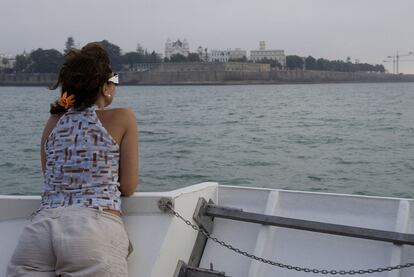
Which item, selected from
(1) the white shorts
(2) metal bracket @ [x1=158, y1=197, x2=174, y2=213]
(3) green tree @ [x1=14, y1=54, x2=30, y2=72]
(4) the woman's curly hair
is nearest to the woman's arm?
(4) the woman's curly hair

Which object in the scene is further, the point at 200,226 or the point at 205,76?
the point at 205,76

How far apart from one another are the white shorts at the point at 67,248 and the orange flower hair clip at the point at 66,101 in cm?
46

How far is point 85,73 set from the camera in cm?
267

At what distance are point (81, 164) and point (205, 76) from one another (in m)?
110

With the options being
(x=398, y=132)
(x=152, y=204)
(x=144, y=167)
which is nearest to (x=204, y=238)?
(x=152, y=204)

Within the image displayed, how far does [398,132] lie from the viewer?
2491 centimetres

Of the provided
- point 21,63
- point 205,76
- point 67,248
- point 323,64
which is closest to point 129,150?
point 67,248

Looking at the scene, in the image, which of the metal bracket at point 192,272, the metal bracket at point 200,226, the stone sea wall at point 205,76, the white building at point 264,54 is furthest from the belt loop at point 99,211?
the white building at point 264,54

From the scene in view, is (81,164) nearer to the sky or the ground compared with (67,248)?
nearer to the sky

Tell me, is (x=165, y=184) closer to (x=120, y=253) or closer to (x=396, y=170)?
(x=396, y=170)

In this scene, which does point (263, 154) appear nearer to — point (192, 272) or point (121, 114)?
point (192, 272)

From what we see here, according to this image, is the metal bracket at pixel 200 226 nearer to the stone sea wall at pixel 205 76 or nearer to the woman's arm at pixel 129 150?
the woman's arm at pixel 129 150

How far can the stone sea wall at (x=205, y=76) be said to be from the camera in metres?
112

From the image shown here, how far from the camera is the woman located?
8.01ft
